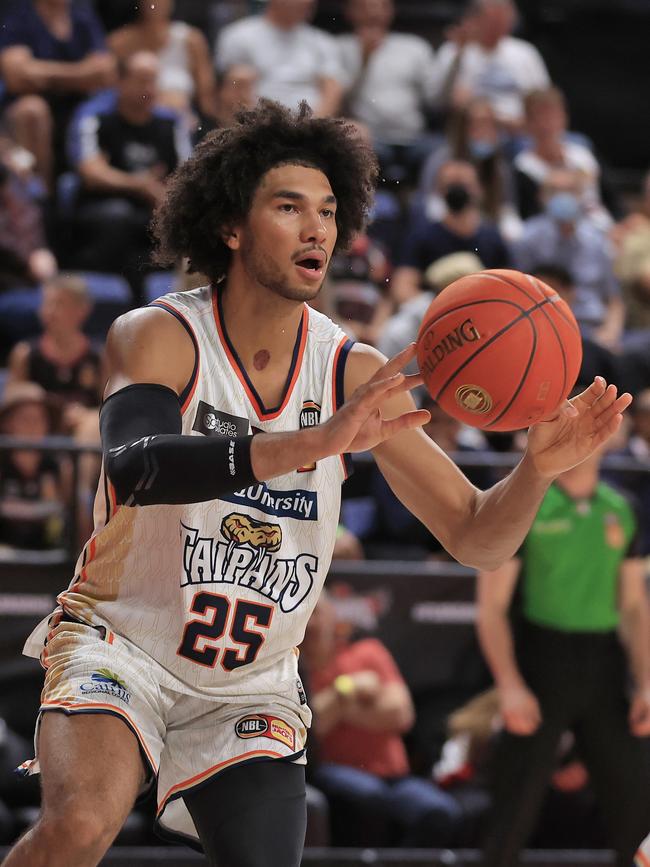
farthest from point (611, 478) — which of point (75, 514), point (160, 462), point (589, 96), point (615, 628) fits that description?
point (589, 96)

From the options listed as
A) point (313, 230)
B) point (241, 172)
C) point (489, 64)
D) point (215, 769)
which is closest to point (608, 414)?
point (313, 230)

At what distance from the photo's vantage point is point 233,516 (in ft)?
11.8

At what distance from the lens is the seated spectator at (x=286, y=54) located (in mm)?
10281

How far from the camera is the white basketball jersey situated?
11.8ft

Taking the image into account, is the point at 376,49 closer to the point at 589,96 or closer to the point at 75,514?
the point at 589,96

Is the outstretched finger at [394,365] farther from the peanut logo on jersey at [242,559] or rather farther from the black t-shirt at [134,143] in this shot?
the black t-shirt at [134,143]

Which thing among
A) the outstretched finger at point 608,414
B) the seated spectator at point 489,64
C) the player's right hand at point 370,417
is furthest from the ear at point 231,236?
the seated spectator at point 489,64

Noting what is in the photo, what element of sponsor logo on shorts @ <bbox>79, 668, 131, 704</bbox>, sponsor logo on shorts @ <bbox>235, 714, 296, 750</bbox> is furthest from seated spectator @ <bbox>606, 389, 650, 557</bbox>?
sponsor logo on shorts @ <bbox>79, 668, 131, 704</bbox>

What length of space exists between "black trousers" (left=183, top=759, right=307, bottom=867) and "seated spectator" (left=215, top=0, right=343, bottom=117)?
7.33 m

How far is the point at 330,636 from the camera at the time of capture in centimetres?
674

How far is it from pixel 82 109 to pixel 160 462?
6.68 meters

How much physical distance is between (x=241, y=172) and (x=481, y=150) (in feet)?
21.7

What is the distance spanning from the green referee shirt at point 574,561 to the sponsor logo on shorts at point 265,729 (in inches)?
114

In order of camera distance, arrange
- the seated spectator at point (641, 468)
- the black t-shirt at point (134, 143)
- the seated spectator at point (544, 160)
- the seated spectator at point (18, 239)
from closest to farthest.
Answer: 1. the seated spectator at point (641, 468)
2. the seated spectator at point (18, 239)
3. the black t-shirt at point (134, 143)
4. the seated spectator at point (544, 160)
